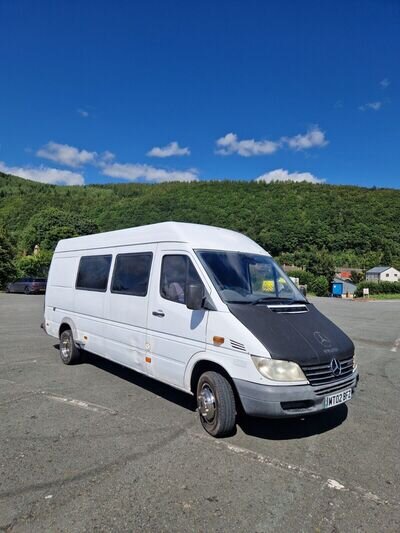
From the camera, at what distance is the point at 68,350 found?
7469 millimetres

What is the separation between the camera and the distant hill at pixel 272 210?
7931 cm

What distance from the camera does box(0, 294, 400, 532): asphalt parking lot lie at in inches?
113

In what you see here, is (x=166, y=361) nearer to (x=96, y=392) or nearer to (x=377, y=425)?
(x=96, y=392)

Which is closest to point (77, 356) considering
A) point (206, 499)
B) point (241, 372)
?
point (241, 372)

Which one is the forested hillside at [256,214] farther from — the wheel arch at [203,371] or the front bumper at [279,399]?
the front bumper at [279,399]

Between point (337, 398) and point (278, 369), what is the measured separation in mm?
895

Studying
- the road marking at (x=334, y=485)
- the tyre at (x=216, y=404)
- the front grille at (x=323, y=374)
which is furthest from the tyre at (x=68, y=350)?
the road marking at (x=334, y=485)

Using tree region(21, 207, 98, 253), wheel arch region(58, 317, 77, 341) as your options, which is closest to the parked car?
wheel arch region(58, 317, 77, 341)

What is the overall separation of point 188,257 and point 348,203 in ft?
322

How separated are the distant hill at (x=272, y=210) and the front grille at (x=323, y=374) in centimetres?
6828

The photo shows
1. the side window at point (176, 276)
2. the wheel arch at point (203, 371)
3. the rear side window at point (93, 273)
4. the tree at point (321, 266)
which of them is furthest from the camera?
the tree at point (321, 266)

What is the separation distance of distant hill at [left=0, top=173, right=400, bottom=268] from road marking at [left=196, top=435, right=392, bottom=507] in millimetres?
68550

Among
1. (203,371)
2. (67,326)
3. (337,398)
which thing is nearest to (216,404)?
(203,371)

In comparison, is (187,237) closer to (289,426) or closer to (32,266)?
(289,426)
